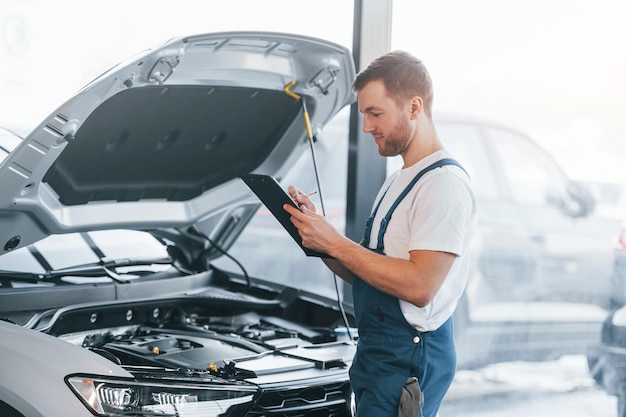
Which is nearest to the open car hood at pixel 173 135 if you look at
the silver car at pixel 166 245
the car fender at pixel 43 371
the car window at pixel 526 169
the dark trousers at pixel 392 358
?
the silver car at pixel 166 245

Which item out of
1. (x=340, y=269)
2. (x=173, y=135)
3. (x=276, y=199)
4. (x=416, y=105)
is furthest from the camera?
(x=173, y=135)

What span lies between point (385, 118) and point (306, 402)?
78cm

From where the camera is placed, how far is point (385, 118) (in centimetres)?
183

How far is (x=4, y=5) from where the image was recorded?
18.6ft

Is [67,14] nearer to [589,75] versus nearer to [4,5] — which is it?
[4,5]

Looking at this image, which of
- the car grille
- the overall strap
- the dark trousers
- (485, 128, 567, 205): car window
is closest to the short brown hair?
the overall strap

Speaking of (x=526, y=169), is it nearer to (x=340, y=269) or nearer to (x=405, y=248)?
(x=340, y=269)

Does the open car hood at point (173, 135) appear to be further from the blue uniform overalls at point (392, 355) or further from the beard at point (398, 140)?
the blue uniform overalls at point (392, 355)

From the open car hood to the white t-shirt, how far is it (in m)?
0.70

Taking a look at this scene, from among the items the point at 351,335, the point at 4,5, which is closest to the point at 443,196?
the point at 351,335

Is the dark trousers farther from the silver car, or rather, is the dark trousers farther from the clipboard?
the silver car

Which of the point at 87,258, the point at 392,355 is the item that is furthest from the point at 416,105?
the point at 87,258

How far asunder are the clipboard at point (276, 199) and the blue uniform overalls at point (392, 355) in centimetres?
19

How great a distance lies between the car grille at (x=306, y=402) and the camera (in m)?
2.00
